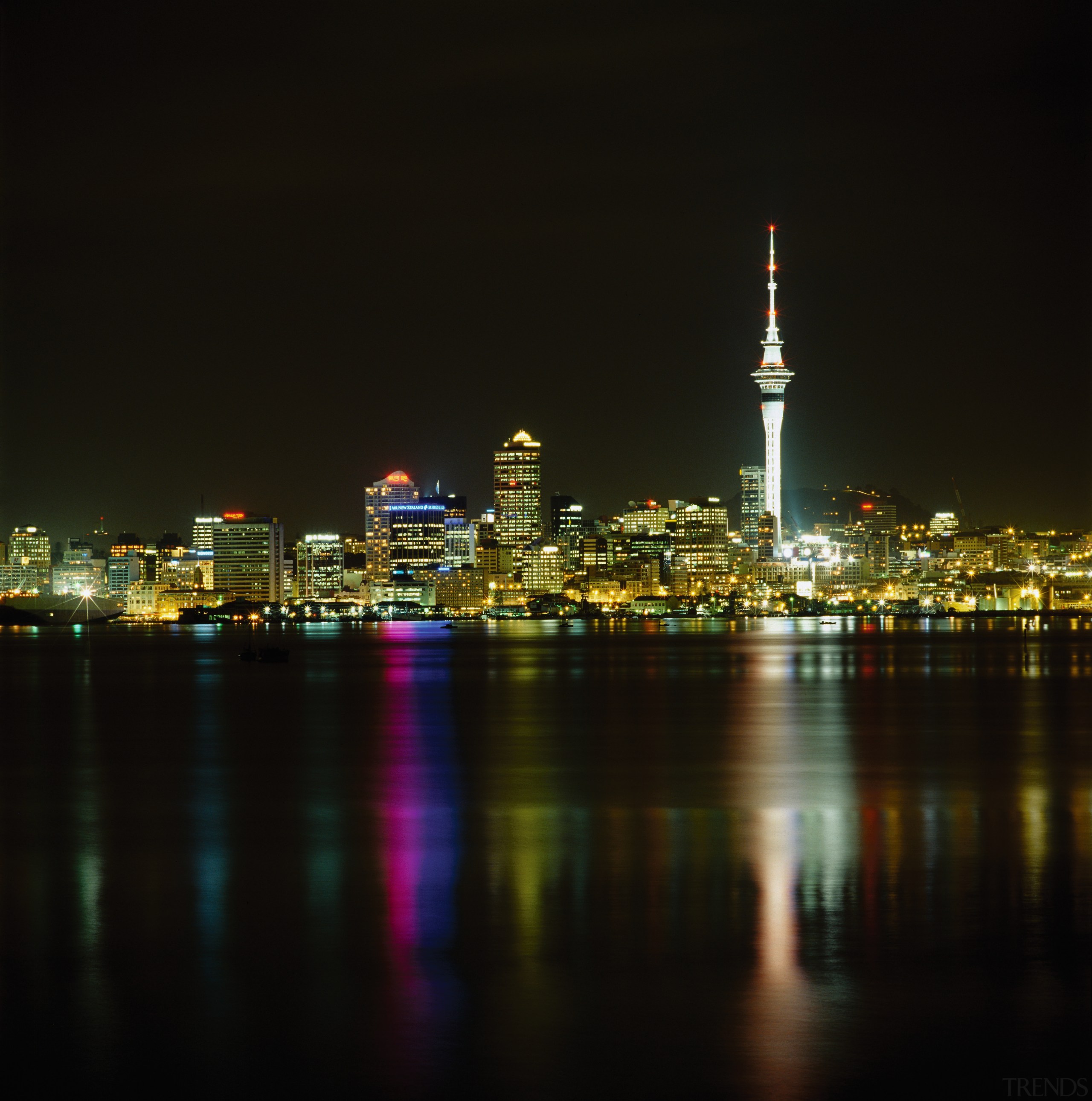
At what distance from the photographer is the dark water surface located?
977 centimetres

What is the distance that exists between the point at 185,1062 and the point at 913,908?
26.5 feet

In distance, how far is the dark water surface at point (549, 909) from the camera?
977 centimetres
